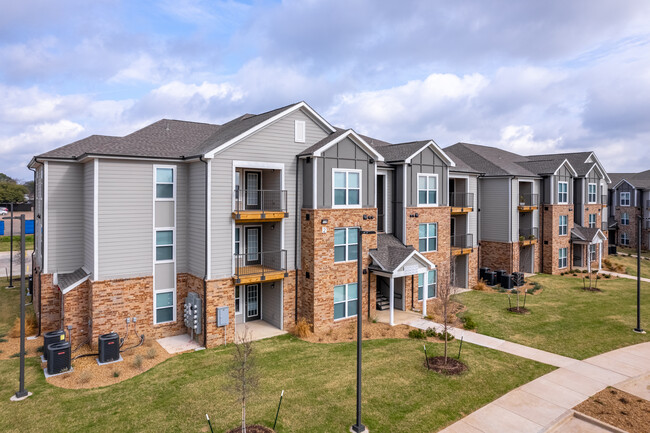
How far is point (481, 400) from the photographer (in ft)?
39.7

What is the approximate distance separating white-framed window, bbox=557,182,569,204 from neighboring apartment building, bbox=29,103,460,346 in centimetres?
1966

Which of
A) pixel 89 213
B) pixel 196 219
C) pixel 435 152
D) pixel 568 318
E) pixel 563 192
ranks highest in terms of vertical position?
pixel 435 152

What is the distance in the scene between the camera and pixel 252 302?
20.5 metres

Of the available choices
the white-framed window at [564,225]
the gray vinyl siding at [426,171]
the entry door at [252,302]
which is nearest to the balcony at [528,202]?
the white-framed window at [564,225]

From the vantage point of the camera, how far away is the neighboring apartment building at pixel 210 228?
16.7m

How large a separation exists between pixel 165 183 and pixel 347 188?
27.2 ft

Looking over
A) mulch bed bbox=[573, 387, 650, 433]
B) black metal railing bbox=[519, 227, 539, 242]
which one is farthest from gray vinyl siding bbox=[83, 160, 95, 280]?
black metal railing bbox=[519, 227, 539, 242]

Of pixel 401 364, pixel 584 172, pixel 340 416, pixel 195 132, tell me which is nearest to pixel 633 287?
pixel 584 172

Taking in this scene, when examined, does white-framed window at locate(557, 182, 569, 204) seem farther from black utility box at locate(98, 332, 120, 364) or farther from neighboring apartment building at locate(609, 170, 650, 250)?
black utility box at locate(98, 332, 120, 364)

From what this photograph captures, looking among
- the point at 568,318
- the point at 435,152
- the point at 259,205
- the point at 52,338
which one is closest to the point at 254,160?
the point at 259,205

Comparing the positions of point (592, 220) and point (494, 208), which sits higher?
point (494, 208)

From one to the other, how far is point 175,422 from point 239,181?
1120cm

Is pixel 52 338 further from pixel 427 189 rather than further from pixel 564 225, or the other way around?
pixel 564 225

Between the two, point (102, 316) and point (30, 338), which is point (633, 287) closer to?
point (102, 316)
